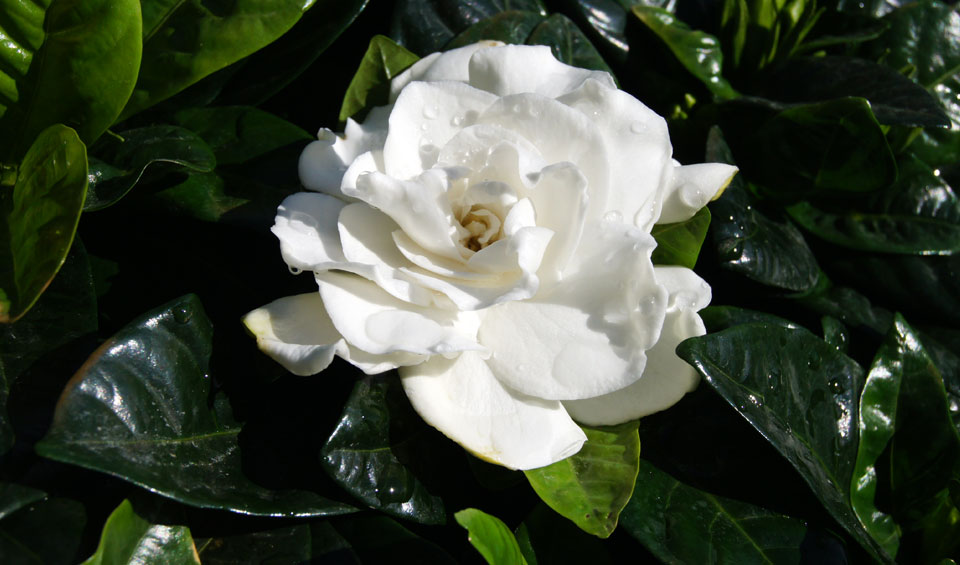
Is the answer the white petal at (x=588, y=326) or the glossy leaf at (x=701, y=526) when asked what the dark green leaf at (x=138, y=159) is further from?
the glossy leaf at (x=701, y=526)

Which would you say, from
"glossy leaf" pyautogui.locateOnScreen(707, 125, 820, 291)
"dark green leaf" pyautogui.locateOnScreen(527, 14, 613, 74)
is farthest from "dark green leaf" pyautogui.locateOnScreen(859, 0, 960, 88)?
"dark green leaf" pyautogui.locateOnScreen(527, 14, 613, 74)

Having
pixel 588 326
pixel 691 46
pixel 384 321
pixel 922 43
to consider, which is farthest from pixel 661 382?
pixel 922 43

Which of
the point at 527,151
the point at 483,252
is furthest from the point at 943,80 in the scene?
the point at 483,252

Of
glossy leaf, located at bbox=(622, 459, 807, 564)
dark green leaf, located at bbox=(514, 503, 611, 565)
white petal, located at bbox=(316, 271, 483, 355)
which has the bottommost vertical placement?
dark green leaf, located at bbox=(514, 503, 611, 565)

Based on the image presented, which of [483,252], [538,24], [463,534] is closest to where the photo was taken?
[483,252]

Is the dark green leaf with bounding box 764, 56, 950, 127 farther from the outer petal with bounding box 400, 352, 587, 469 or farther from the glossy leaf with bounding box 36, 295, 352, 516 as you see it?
the glossy leaf with bounding box 36, 295, 352, 516

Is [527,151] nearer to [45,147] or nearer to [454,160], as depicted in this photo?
[454,160]
